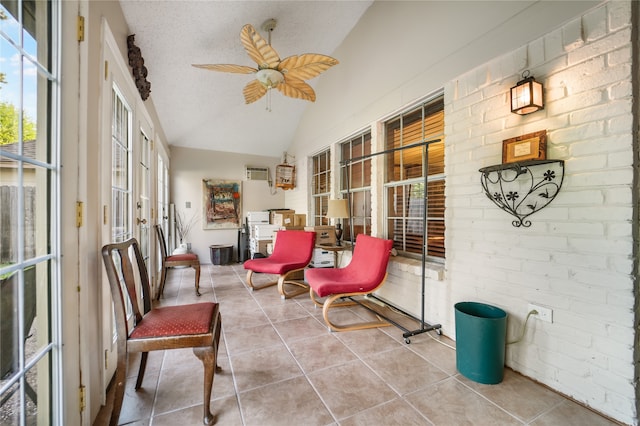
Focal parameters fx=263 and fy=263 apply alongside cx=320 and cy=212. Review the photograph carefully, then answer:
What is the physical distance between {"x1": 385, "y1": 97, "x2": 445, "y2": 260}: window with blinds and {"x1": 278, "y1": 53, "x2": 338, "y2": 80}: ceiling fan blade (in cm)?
104

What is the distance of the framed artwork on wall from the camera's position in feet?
18.8

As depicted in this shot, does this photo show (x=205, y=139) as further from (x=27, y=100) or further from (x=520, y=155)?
(x=520, y=155)

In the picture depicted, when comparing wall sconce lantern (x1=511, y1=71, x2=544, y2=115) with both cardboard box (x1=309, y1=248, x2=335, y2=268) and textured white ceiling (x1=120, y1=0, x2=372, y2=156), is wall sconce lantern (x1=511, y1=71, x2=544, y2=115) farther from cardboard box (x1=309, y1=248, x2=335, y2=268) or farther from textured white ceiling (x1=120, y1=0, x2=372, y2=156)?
cardboard box (x1=309, y1=248, x2=335, y2=268)

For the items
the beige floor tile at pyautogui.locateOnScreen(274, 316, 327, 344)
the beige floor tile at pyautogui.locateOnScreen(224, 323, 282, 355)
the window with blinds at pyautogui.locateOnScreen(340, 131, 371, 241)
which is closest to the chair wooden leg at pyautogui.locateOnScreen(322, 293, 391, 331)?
the beige floor tile at pyautogui.locateOnScreen(274, 316, 327, 344)

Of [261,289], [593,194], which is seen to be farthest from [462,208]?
[261,289]

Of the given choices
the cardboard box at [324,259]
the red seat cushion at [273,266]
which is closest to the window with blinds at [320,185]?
the cardboard box at [324,259]

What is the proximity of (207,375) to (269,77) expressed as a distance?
2498 millimetres

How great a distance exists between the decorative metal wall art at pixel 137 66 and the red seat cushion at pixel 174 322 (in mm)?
1978

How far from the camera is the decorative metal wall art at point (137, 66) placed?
2107mm

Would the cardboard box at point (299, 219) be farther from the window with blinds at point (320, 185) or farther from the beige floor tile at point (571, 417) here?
the beige floor tile at point (571, 417)

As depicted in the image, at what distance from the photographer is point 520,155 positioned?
5.74ft

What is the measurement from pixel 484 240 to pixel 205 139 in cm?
529

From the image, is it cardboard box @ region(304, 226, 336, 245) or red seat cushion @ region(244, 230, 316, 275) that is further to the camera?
cardboard box @ region(304, 226, 336, 245)

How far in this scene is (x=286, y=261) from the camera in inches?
146
